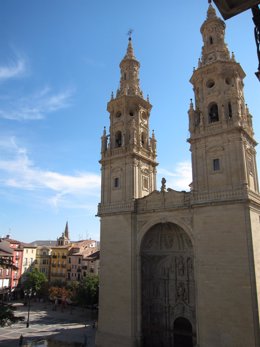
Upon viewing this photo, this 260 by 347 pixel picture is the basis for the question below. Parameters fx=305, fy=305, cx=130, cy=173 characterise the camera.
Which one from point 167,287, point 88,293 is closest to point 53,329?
point 88,293

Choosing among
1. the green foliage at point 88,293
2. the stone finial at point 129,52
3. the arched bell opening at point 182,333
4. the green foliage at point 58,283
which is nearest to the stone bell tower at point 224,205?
the arched bell opening at point 182,333

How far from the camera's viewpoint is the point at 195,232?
2528 cm

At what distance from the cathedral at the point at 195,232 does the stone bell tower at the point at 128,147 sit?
0.42 feet

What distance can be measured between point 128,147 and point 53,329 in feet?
82.2

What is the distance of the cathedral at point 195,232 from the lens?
22.6 m

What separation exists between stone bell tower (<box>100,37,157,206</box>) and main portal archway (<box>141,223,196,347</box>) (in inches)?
207

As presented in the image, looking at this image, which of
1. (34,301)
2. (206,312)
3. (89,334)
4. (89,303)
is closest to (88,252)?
(34,301)

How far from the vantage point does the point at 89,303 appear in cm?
4694

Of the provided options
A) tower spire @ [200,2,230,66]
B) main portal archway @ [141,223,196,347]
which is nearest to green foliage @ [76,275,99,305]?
main portal archway @ [141,223,196,347]

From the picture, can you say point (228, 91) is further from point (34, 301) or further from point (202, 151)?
point (34, 301)

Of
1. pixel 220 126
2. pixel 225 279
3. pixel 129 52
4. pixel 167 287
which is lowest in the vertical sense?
pixel 167 287

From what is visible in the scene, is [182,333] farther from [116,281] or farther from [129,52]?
[129,52]

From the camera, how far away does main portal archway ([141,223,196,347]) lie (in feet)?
88.1

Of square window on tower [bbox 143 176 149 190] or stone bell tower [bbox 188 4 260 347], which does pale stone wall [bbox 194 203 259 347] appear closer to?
stone bell tower [bbox 188 4 260 347]
